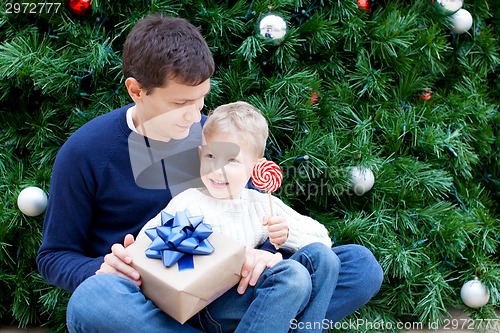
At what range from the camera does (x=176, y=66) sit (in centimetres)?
200

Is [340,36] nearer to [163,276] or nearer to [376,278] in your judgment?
[376,278]

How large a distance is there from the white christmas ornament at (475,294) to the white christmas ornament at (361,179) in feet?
2.04

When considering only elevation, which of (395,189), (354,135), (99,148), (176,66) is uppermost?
(176,66)

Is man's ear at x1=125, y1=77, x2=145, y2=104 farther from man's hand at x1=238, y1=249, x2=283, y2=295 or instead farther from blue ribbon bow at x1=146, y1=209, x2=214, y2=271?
man's hand at x1=238, y1=249, x2=283, y2=295

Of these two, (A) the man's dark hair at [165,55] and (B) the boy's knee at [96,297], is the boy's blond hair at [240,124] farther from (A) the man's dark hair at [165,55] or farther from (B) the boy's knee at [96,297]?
(B) the boy's knee at [96,297]

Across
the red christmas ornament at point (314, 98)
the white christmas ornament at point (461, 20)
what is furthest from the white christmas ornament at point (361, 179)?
the white christmas ornament at point (461, 20)

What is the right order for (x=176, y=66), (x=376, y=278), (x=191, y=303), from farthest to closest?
1. (x=376, y=278)
2. (x=176, y=66)
3. (x=191, y=303)

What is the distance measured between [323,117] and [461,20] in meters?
0.82

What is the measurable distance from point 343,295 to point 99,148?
35.8 inches

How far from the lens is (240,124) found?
2.04 metres

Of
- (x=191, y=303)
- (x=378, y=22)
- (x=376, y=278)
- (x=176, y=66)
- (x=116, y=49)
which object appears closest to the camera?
(x=191, y=303)

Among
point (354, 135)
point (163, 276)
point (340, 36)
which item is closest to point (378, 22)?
point (340, 36)

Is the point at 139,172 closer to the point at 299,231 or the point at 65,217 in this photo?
the point at 65,217

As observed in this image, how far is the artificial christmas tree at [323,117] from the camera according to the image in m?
2.59
